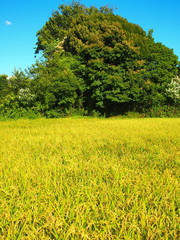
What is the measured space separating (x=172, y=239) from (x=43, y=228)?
2.39 ft

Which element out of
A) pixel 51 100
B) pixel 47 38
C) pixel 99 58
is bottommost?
pixel 51 100

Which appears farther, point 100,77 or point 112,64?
point 112,64

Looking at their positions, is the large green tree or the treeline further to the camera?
the large green tree

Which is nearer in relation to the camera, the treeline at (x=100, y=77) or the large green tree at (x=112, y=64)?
the treeline at (x=100, y=77)

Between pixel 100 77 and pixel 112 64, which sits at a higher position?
pixel 112 64

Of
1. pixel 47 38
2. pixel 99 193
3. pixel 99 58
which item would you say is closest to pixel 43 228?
pixel 99 193

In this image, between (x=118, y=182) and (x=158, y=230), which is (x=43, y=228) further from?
(x=118, y=182)

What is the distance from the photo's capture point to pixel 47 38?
26.3 metres

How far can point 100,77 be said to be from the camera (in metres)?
17.6

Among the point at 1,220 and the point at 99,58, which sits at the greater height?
the point at 99,58

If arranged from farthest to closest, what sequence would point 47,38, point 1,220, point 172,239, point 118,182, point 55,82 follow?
point 47,38 < point 55,82 < point 118,182 < point 1,220 < point 172,239

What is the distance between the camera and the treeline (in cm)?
1590

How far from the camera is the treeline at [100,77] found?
15.9 meters

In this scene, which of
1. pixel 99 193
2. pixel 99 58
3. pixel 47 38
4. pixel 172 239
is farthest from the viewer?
pixel 47 38
